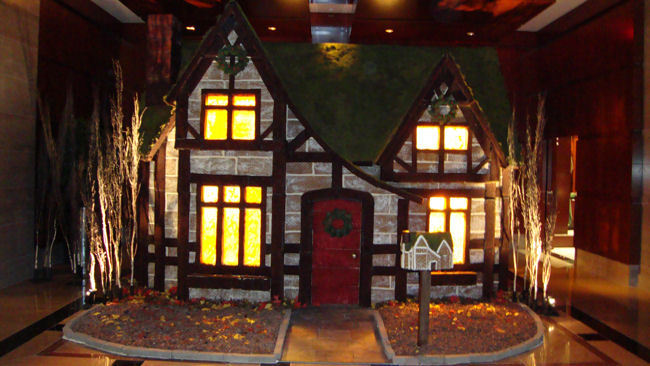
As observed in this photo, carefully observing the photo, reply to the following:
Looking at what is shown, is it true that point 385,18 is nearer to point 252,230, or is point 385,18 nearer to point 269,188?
point 269,188

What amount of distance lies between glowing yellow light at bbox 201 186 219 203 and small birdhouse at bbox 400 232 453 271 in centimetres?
414

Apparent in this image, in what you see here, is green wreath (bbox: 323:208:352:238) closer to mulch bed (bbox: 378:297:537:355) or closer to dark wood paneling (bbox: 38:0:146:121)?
mulch bed (bbox: 378:297:537:355)

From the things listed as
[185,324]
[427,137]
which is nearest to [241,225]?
[185,324]

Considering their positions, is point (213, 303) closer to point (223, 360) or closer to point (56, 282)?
point (223, 360)

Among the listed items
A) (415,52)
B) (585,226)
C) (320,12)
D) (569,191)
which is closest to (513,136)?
(415,52)

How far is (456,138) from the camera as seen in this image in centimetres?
1030

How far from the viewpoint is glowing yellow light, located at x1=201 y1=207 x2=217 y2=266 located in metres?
9.87

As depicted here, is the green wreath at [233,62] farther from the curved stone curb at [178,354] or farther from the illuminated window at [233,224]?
the curved stone curb at [178,354]

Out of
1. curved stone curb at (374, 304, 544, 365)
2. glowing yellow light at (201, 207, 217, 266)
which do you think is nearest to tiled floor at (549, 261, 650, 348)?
curved stone curb at (374, 304, 544, 365)

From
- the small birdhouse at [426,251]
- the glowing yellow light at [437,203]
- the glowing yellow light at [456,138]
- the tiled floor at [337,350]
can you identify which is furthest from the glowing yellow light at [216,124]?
the glowing yellow light at [456,138]

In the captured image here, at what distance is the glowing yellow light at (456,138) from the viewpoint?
33.7 ft

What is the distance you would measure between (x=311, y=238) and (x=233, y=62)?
3.85 m

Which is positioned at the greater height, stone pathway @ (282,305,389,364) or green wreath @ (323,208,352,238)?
green wreath @ (323,208,352,238)

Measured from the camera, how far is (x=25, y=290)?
11.1 meters
